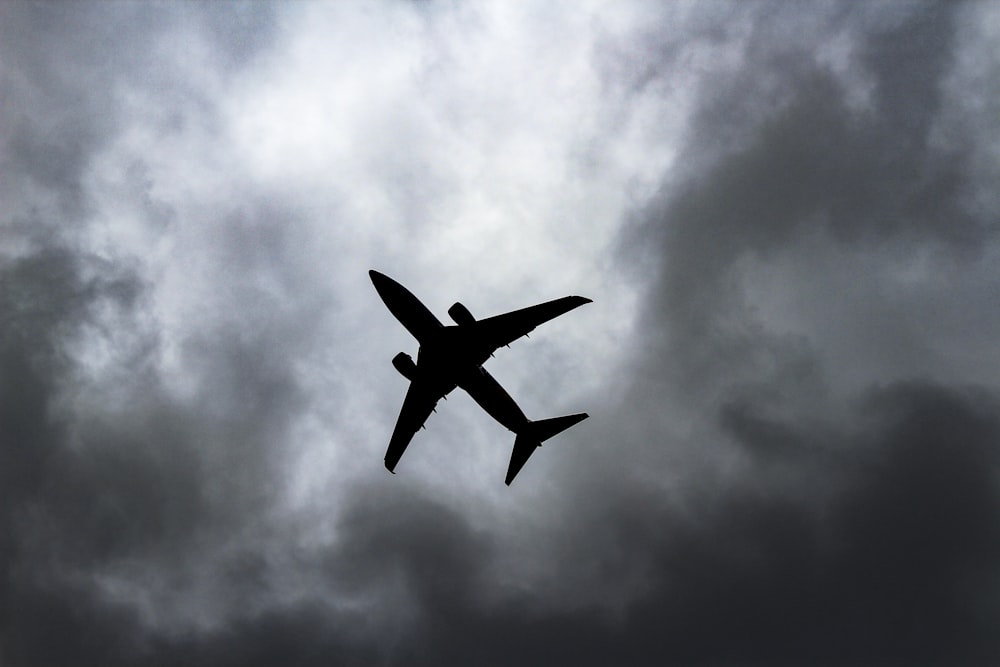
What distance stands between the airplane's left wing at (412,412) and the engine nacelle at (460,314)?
8955 mm

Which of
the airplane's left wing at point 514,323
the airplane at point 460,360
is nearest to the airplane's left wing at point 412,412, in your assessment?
the airplane at point 460,360

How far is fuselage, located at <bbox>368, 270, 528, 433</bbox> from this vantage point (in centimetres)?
6088

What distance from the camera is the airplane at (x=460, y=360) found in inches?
2344

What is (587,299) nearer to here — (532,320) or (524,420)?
(532,320)

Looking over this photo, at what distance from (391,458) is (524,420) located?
48.6 ft

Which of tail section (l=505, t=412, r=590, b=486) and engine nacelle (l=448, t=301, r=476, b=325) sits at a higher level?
engine nacelle (l=448, t=301, r=476, b=325)

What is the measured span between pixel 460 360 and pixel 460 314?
480 cm

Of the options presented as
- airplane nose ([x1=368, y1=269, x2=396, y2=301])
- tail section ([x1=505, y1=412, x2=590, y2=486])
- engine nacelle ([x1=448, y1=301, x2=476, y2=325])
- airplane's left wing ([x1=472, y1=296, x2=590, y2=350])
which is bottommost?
tail section ([x1=505, y1=412, x2=590, y2=486])

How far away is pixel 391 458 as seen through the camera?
69.4 metres

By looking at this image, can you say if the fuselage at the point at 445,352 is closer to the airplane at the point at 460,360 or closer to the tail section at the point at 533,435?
the airplane at the point at 460,360

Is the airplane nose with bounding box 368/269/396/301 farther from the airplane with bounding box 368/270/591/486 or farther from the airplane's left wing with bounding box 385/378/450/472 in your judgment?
the airplane's left wing with bounding box 385/378/450/472

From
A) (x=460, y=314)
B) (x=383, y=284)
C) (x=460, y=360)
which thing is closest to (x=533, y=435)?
(x=460, y=360)

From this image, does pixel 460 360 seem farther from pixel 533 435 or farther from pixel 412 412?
pixel 533 435

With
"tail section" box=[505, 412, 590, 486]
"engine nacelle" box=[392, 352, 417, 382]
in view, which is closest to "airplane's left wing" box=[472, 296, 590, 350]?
"engine nacelle" box=[392, 352, 417, 382]
